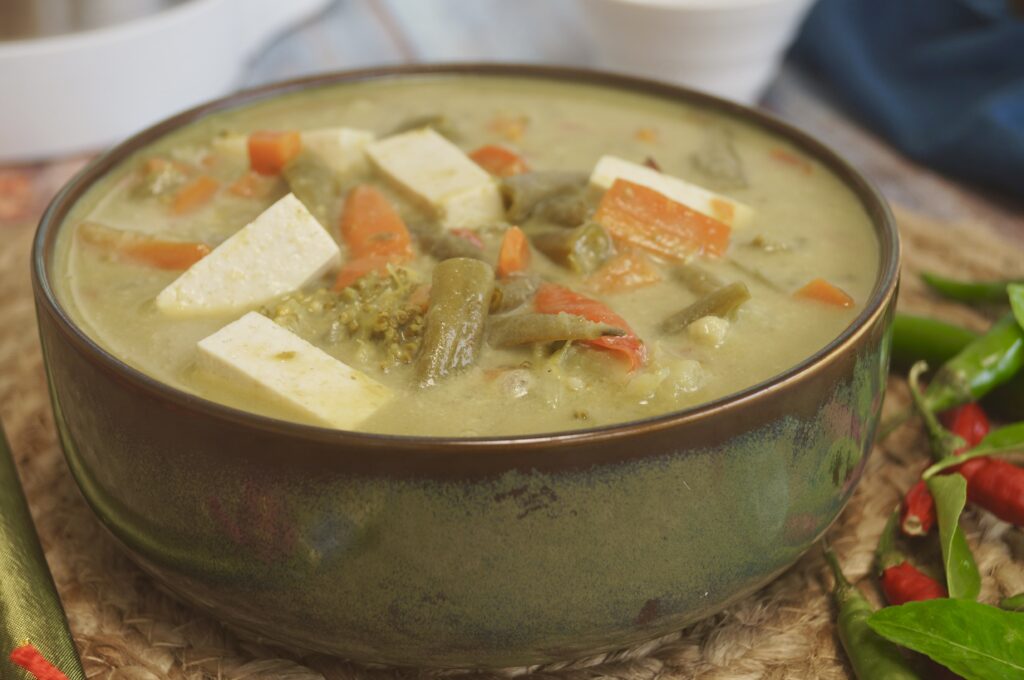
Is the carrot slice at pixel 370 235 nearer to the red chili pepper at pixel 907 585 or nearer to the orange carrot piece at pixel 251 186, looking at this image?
the orange carrot piece at pixel 251 186

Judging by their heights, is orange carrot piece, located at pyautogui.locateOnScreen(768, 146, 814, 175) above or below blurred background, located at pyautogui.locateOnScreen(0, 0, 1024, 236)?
above

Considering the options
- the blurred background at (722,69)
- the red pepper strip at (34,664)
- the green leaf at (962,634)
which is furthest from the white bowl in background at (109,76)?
the green leaf at (962,634)

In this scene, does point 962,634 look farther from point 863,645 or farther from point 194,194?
point 194,194

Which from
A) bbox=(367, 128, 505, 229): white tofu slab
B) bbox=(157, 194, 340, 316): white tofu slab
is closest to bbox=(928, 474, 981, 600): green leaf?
bbox=(367, 128, 505, 229): white tofu slab

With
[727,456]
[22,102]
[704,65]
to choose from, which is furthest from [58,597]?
[704,65]

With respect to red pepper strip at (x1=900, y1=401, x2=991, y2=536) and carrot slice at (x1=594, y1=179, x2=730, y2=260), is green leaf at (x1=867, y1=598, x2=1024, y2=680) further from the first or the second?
carrot slice at (x1=594, y1=179, x2=730, y2=260)

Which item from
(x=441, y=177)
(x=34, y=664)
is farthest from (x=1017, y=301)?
(x=34, y=664)
